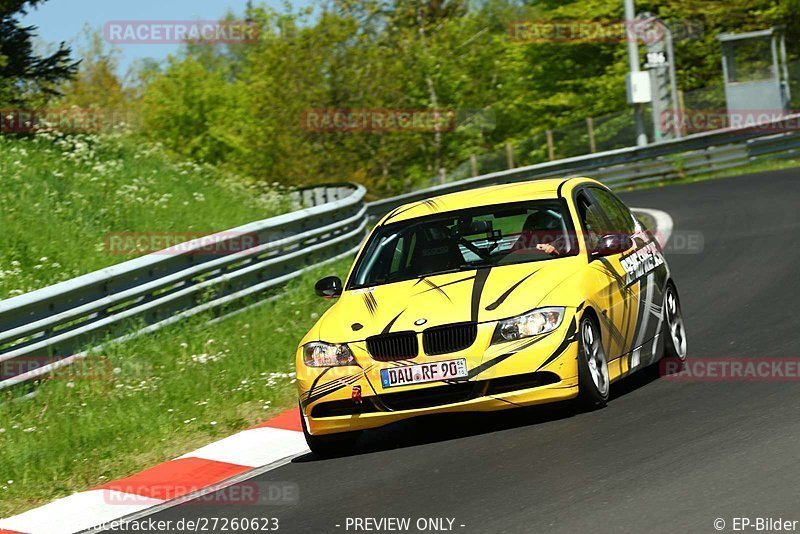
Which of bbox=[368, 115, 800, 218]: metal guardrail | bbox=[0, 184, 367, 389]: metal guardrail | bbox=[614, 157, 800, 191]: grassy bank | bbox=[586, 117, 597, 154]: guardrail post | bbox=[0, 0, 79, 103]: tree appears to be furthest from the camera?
bbox=[586, 117, 597, 154]: guardrail post

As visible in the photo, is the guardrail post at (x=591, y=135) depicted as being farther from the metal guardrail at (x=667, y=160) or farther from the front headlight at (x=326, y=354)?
the front headlight at (x=326, y=354)

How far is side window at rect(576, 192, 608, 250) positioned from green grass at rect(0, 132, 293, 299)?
6375mm

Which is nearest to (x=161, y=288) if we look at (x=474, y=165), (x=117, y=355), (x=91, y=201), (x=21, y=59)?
(x=117, y=355)

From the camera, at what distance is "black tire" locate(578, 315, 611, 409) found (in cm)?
819

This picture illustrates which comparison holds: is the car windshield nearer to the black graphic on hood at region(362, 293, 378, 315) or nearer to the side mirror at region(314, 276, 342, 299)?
the side mirror at region(314, 276, 342, 299)

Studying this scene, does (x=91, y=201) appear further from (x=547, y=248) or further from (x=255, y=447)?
(x=547, y=248)

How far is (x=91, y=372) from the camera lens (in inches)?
449

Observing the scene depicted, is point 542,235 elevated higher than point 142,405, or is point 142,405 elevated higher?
point 542,235

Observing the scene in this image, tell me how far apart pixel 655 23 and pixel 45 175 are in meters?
19.5

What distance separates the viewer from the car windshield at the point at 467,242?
9102 mm

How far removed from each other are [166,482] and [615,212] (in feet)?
13.1

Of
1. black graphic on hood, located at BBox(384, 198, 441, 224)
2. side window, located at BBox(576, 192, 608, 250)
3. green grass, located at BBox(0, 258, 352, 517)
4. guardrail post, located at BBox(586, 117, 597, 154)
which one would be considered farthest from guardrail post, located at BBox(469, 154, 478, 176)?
side window, located at BBox(576, 192, 608, 250)

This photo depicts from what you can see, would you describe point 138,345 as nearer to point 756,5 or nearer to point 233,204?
point 233,204

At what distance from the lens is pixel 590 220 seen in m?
9.58
